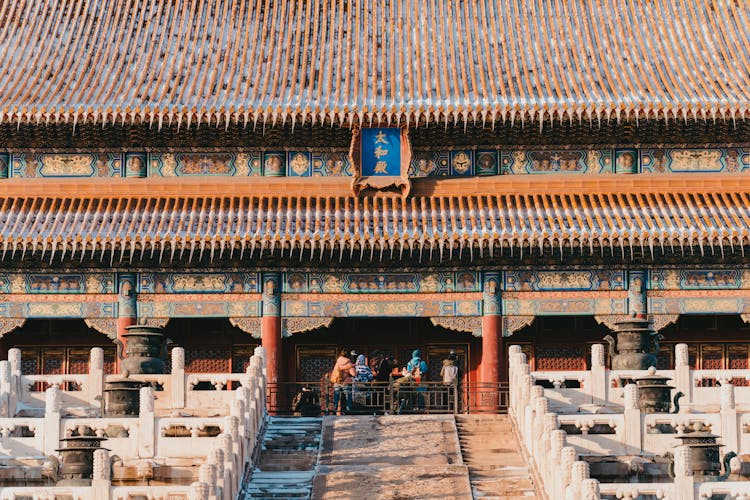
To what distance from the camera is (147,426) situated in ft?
82.4

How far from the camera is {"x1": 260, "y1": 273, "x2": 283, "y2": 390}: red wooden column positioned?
113 feet

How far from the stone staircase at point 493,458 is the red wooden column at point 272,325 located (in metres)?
7.07

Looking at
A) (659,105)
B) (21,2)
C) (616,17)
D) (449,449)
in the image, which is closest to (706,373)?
(449,449)

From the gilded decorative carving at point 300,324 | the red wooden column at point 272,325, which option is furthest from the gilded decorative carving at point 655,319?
the red wooden column at point 272,325

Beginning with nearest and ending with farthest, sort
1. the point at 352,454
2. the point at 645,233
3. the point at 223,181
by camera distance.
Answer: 1. the point at 352,454
2. the point at 645,233
3. the point at 223,181

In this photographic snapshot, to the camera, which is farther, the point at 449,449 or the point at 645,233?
the point at 645,233

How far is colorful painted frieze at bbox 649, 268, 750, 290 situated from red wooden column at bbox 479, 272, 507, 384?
124 inches

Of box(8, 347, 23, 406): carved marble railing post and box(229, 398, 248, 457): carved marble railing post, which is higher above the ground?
box(8, 347, 23, 406): carved marble railing post

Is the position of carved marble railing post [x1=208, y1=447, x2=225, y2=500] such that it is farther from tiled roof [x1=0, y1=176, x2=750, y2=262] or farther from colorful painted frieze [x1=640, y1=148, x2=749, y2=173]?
colorful painted frieze [x1=640, y1=148, x2=749, y2=173]

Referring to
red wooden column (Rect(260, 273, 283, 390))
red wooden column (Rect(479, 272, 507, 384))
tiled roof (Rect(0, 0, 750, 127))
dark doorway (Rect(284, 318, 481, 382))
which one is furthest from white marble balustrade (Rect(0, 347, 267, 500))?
tiled roof (Rect(0, 0, 750, 127))

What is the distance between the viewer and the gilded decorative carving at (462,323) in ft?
114

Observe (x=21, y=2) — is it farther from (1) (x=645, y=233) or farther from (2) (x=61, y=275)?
Answer: (1) (x=645, y=233)

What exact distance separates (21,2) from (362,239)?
1185 centimetres

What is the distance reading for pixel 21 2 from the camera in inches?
1604
